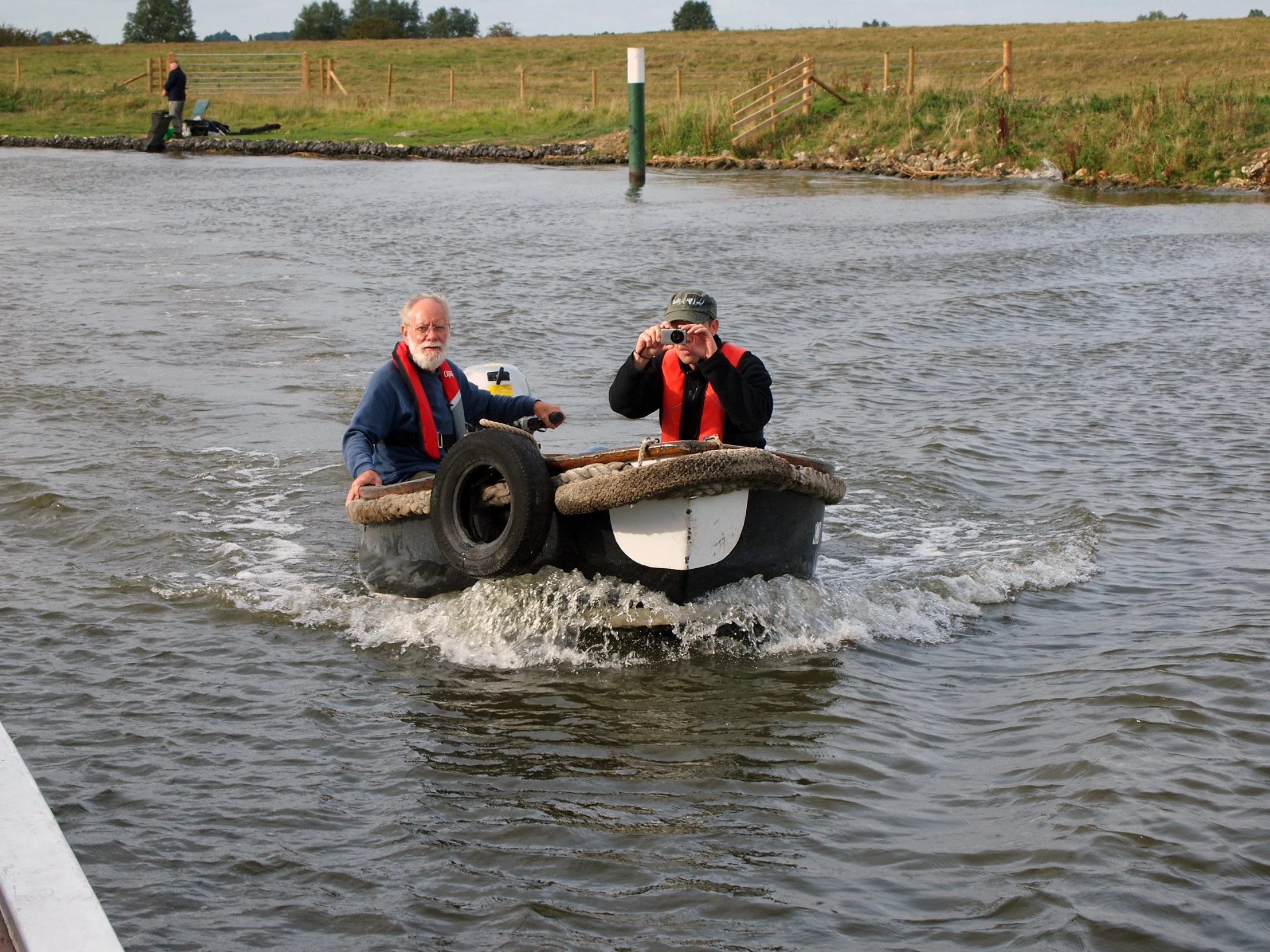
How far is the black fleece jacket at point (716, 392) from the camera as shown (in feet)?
20.9

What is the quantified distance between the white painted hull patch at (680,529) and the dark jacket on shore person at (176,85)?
3763cm

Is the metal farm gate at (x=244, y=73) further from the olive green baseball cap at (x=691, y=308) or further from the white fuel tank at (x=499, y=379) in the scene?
the olive green baseball cap at (x=691, y=308)

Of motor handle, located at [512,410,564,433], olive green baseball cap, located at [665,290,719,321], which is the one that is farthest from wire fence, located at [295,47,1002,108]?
olive green baseball cap, located at [665,290,719,321]

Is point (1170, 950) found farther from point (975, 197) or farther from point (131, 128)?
point (131, 128)

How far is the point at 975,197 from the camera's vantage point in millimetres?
27062

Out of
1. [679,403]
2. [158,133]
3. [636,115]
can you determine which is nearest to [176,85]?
[158,133]

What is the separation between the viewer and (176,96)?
39906 mm

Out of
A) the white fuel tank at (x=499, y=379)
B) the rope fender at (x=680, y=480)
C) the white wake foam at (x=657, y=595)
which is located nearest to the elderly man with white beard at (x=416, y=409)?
the white fuel tank at (x=499, y=379)

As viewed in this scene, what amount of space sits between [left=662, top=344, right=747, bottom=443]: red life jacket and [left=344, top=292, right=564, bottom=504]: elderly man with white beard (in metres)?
0.63

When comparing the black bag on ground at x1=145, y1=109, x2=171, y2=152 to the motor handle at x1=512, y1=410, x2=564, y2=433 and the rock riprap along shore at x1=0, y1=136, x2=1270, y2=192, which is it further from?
the motor handle at x1=512, y1=410, x2=564, y2=433

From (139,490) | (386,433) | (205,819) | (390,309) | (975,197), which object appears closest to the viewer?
(205,819)

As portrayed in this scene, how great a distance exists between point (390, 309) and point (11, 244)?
691 centimetres

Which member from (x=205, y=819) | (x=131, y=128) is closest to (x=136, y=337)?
(x=205, y=819)

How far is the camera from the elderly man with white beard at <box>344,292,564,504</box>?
6754 mm
